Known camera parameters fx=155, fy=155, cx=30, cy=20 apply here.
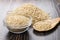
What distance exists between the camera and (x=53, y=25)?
111 centimetres

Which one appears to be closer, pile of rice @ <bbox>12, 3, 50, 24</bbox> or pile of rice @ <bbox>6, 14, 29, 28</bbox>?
pile of rice @ <bbox>6, 14, 29, 28</bbox>

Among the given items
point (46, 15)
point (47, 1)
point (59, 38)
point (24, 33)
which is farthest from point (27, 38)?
point (47, 1)

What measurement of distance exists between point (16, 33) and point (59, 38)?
29cm

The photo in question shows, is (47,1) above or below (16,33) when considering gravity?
below

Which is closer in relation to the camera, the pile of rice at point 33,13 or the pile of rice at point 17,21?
the pile of rice at point 17,21

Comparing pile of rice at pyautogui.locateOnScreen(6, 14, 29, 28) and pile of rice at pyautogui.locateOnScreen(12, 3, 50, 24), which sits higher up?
pile of rice at pyautogui.locateOnScreen(6, 14, 29, 28)

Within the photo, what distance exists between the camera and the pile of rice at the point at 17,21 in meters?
1.01

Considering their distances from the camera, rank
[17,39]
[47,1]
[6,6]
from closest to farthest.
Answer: [17,39] → [6,6] → [47,1]

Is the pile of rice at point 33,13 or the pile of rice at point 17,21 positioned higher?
the pile of rice at point 17,21

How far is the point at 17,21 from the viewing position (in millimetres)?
1023

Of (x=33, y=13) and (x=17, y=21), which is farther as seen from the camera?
(x=33, y=13)

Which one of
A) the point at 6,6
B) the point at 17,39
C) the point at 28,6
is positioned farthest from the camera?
the point at 6,6

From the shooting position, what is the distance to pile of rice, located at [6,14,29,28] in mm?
1008

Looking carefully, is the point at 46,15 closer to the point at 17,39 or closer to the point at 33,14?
the point at 33,14
